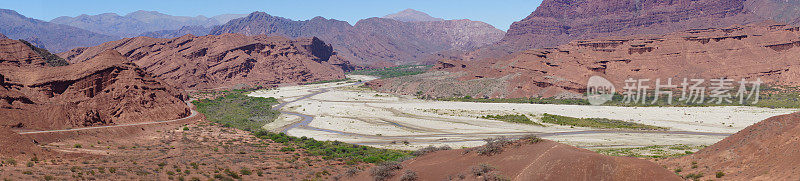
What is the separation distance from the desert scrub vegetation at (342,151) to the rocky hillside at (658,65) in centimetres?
6596

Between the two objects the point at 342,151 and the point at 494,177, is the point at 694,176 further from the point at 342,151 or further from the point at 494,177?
the point at 342,151

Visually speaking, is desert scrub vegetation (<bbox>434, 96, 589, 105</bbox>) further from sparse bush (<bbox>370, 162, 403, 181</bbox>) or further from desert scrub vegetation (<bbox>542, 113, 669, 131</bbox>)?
sparse bush (<bbox>370, 162, 403, 181</bbox>)

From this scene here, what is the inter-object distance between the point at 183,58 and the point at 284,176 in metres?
138

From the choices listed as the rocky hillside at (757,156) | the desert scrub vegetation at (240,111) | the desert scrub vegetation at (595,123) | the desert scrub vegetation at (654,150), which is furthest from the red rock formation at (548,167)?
the desert scrub vegetation at (595,123)

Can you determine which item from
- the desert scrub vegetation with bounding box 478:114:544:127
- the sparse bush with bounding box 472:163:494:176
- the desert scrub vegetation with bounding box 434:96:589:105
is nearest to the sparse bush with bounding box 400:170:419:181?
the sparse bush with bounding box 472:163:494:176

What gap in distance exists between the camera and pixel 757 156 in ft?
76.5

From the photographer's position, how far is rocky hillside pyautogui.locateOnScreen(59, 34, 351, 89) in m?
147

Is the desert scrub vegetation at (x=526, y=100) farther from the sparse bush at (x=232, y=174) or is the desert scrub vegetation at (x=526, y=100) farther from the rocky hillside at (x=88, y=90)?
the sparse bush at (x=232, y=174)

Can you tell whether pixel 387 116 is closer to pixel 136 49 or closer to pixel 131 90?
pixel 131 90

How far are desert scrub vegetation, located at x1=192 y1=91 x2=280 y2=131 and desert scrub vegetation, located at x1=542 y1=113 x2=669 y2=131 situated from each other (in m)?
45.8

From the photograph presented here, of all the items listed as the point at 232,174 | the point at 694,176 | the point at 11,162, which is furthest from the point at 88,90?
the point at 694,176

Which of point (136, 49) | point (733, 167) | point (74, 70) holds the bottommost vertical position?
point (733, 167)

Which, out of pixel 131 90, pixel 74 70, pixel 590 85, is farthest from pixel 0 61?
pixel 590 85

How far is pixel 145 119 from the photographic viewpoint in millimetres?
58219
